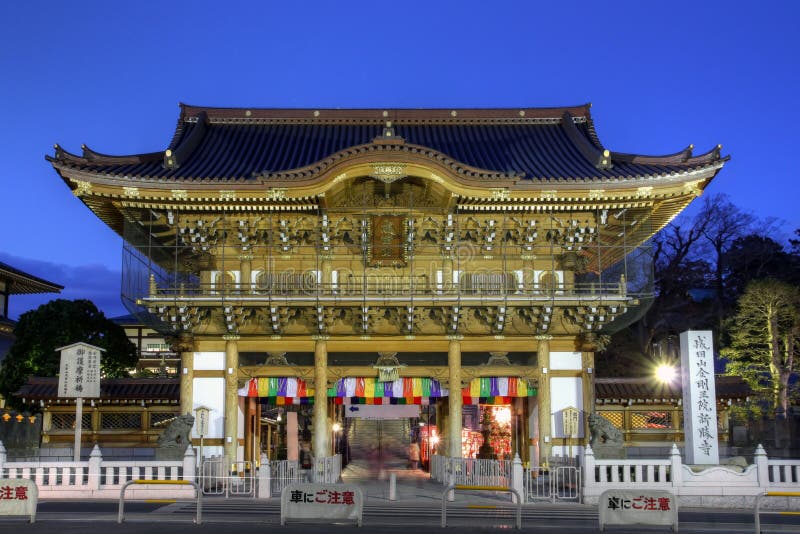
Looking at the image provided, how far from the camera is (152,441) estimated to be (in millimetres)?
26875

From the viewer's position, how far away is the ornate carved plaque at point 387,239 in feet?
85.3

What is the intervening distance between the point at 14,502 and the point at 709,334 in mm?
17182

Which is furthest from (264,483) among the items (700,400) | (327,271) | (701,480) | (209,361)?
(700,400)

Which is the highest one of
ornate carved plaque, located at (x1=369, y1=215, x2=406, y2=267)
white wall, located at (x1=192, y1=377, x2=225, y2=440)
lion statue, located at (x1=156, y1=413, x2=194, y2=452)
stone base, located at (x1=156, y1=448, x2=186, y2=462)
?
ornate carved plaque, located at (x1=369, y1=215, x2=406, y2=267)

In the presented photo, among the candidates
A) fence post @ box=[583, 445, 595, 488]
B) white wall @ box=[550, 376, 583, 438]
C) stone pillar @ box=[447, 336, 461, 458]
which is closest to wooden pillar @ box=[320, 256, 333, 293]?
stone pillar @ box=[447, 336, 461, 458]

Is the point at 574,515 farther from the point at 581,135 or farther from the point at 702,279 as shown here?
the point at 702,279

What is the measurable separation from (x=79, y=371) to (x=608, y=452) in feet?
50.3

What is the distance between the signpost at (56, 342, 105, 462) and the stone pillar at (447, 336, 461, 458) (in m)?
10.7

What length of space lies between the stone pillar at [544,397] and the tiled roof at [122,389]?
1182 centimetres

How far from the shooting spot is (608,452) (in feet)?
74.3

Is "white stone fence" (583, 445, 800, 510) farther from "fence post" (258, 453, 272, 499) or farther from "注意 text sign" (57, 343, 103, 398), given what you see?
"注意 text sign" (57, 343, 103, 398)

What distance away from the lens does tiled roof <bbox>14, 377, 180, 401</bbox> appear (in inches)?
1036

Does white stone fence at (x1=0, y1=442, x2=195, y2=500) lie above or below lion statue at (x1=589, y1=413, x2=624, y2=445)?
below

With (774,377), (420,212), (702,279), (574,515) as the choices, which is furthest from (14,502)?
(702,279)
